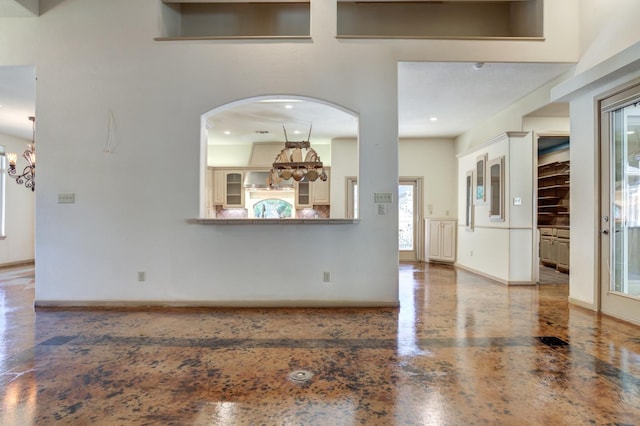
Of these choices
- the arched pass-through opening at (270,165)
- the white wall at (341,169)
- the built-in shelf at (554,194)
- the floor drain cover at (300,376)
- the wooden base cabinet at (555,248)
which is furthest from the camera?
the white wall at (341,169)

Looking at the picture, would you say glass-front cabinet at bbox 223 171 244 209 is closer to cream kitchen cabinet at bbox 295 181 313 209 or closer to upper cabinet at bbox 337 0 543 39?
cream kitchen cabinet at bbox 295 181 313 209

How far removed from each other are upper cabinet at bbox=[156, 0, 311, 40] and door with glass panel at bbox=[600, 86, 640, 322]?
12.1 feet

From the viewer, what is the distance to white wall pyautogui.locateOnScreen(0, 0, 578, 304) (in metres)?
3.98

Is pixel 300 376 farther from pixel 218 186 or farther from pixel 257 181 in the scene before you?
pixel 218 186

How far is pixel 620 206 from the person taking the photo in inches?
141

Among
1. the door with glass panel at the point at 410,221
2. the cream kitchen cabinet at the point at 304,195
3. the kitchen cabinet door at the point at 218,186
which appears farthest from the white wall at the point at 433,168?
the kitchen cabinet door at the point at 218,186

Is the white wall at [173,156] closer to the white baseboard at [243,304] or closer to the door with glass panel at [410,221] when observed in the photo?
the white baseboard at [243,304]

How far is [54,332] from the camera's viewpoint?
3.13m

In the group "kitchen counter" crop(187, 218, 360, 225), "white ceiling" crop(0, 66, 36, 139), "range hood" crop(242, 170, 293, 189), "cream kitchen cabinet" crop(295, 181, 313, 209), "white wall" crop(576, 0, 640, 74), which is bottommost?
"kitchen counter" crop(187, 218, 360, 225)

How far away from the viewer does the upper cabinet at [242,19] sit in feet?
14.9

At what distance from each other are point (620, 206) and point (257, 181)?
639 cm

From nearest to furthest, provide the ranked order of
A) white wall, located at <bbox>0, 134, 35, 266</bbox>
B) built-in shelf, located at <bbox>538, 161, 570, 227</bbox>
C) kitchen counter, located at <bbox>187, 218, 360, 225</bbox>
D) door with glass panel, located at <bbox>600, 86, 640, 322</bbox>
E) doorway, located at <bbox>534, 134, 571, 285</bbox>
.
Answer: door with glass panel, located at <bbox>600, 86, 640, 322</bbox> → kitchen counter, located at <bbox>187, 218, 360, 225</bbox> → doorway, located at <bbox>534, 134, 571, 285</bbox> → white wall, located at <bbox>0, 134, 35, 266</bbox> → built-in shelf, located at <bbox>538, 161, 570, 227</bbox>

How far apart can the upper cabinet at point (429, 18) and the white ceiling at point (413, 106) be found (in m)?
0.68

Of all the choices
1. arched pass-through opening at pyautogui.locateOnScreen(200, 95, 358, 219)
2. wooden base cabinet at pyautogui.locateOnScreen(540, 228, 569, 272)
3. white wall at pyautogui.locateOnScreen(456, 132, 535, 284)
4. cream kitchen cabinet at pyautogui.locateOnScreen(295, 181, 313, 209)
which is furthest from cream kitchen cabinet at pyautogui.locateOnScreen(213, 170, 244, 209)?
wooden base cabinet at pyautogui.locateOnScreen(540, 228, 569, 272)
